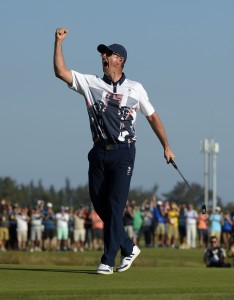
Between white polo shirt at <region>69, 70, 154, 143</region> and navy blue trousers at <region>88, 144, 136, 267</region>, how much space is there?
0.58 ft

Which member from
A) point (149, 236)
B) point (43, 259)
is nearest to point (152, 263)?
point (43, 259)

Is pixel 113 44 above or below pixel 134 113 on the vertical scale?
above

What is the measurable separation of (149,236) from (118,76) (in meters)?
33.4

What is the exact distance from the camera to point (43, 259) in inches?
1152

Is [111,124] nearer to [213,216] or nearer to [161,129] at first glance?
[161,129]

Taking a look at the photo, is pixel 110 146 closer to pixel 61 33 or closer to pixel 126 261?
pixel 61 33

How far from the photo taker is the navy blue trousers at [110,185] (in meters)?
12.2

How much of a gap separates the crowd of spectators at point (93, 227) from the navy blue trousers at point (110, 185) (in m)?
26.9

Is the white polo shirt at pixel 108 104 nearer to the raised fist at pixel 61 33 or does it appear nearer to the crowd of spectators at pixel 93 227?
the raised fist at pixel 61 33

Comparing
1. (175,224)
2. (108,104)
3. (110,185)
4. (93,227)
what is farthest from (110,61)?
(175,224)

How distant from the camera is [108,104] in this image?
39.5 ft

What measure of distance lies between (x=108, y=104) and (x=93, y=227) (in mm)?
31127

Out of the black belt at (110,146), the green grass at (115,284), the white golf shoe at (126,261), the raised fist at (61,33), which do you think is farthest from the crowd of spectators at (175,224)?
the raised fist at (61,33)

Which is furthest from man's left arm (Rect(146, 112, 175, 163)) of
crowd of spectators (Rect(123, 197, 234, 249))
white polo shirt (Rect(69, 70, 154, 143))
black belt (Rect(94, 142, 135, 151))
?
crowd of spectators (Rect(123, 197, 234, 249))
